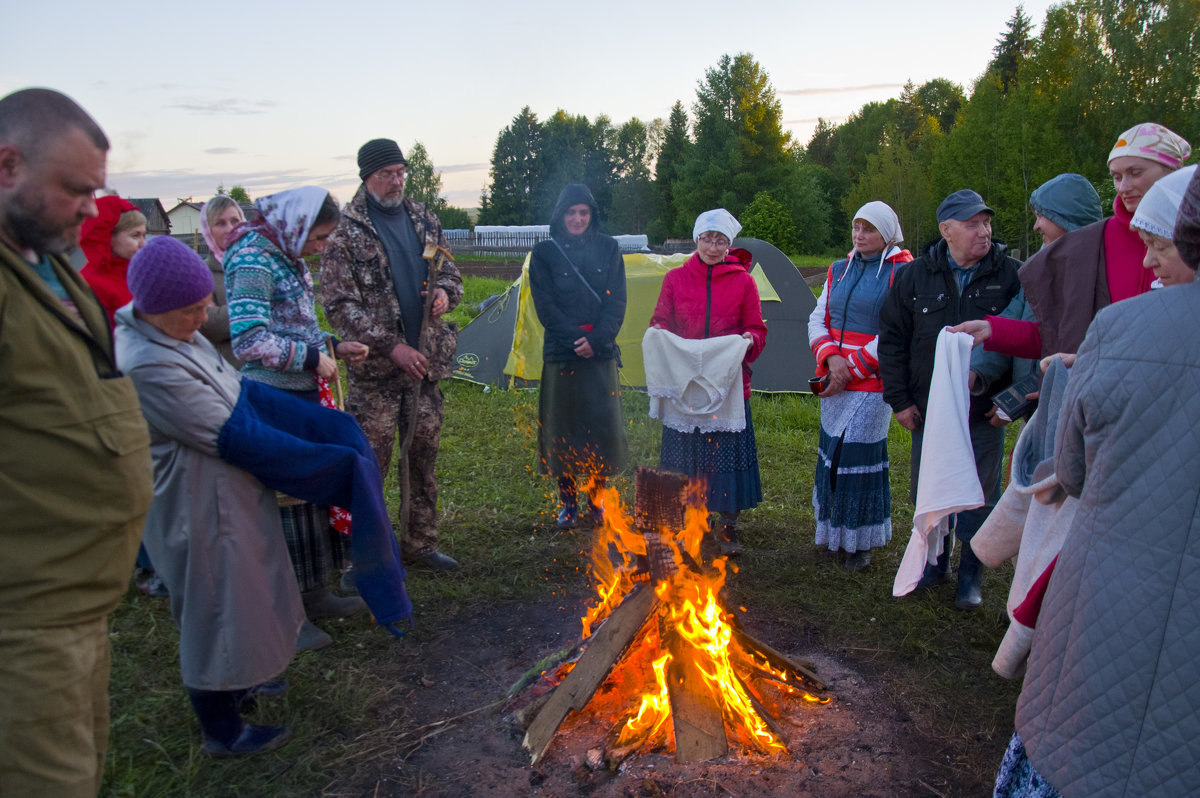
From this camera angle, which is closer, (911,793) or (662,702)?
(911,793)

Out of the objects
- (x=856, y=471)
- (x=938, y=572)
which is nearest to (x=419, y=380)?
(x=856, y=471)

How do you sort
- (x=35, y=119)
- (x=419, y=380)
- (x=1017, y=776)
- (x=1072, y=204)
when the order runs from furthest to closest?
(x=419, y=380) < (x=1072, y=204) < (x=1017, y=776) < (x=35, y=119)

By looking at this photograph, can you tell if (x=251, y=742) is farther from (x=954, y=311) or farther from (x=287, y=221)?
(x=954, y=311)

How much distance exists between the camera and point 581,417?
5.08 m

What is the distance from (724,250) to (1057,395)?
2488mm

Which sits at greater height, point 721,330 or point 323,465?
point 721,330

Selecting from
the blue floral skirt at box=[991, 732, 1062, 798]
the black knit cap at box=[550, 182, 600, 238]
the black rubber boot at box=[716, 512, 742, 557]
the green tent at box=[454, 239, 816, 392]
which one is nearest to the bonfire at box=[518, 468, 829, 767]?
the blue floral skirt at box=[991, 732, 1062, 798]

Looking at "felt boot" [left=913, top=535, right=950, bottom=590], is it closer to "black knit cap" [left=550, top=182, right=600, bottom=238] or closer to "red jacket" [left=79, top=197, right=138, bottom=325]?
"black knit cap" [left=550, top=182, right=600, bottom=238]

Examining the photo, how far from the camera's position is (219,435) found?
2570 millimetres

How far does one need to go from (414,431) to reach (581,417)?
1.14 metres

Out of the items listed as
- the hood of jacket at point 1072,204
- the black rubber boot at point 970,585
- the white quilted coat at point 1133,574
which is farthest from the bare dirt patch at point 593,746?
the hood of jacket at point 1072,204

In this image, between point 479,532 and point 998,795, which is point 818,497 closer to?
point 479,532

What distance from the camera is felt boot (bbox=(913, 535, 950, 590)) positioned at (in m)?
4.31

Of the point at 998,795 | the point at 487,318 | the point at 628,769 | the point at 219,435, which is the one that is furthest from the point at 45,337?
the point at 487,318
